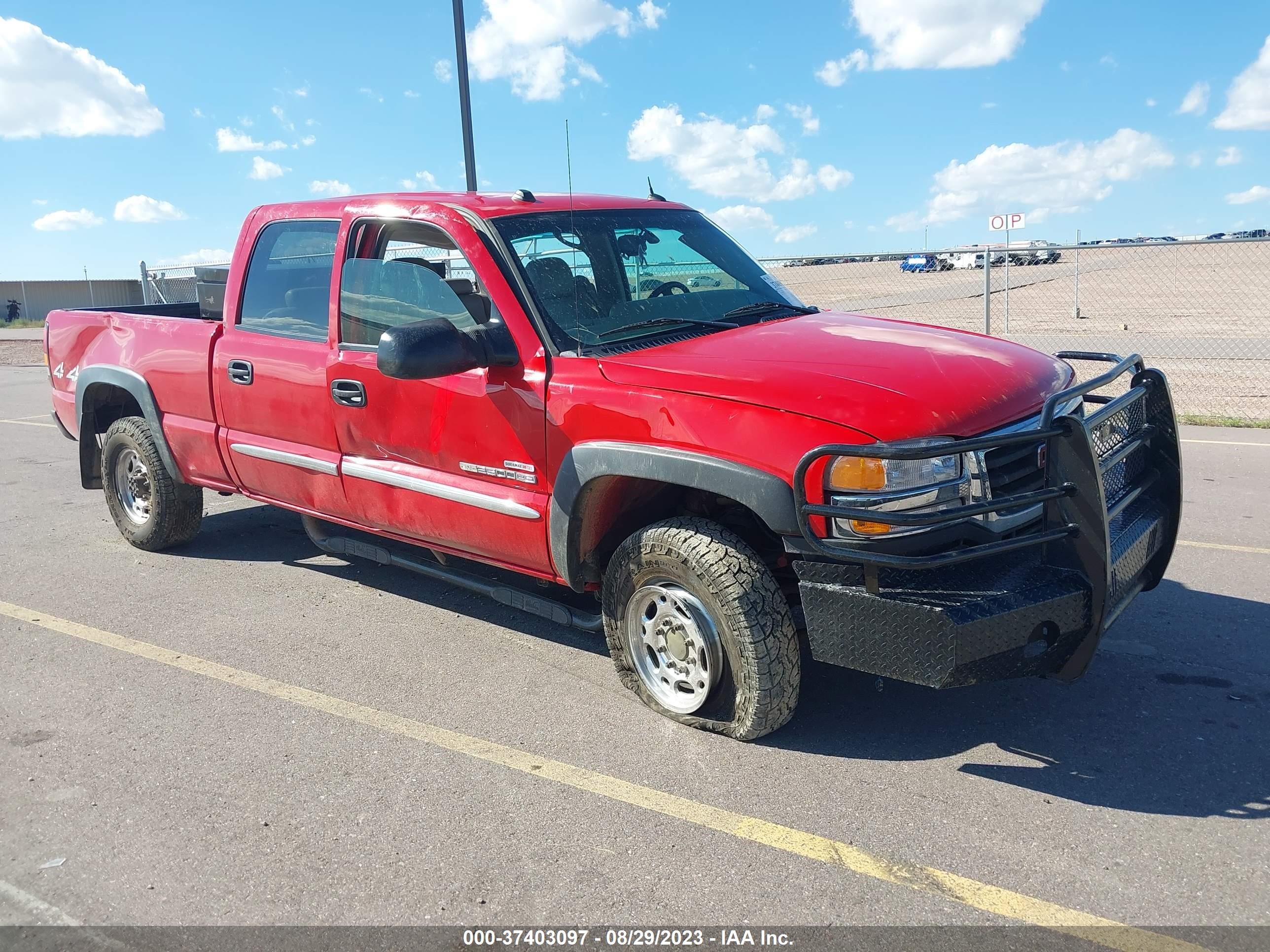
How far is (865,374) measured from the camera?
362 centimetres

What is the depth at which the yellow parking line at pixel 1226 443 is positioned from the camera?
28.7 feet

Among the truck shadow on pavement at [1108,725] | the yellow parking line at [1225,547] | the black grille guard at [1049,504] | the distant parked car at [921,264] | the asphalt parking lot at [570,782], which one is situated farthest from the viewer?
the distant parked car at [921,264]

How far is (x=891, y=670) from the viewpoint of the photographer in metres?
3.34

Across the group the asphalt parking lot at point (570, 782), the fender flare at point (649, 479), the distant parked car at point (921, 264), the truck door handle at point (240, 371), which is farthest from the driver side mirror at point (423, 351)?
the distant parked car at point (921, 264)

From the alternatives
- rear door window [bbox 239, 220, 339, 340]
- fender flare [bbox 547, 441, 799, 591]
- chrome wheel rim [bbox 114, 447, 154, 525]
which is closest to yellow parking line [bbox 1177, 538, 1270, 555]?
fender flare [bbox 547, 441, 799, 591]

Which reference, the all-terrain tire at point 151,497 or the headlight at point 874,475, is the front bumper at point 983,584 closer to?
the headlight at point 874,475

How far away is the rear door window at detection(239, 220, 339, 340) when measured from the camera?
499cm

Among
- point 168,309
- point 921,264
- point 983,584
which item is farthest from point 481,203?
point 921,264

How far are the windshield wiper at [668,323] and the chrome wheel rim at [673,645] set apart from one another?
1040 millimetres

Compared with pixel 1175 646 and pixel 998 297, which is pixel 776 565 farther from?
pixel 998 297

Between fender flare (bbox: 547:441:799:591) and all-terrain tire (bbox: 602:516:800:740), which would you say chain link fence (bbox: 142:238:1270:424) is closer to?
fender flare (bbox: 547:441:799:591)

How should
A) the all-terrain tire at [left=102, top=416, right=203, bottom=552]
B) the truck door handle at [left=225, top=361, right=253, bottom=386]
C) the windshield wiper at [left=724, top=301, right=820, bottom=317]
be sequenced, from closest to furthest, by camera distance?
the windshield wiper at [left=724, top=301, right=820, bottom=317]
the truck door handle at [left=225, top=361, right=253, bottom=386]
the all-terrain tire at [left=102, top=416, right=203, bottom=552]

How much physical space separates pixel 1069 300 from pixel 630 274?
76.7ft

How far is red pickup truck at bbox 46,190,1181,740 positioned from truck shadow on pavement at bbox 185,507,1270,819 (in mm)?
325
